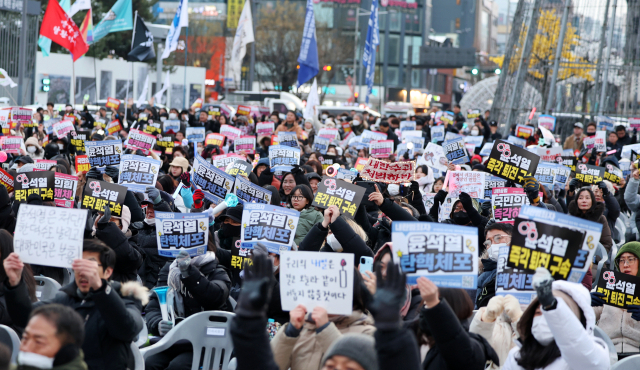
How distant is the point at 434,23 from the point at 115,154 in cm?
9468

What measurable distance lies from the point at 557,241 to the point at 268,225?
2810mm

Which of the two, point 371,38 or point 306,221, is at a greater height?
point 371,38

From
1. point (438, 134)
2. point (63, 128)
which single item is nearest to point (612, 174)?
point (438, 134)

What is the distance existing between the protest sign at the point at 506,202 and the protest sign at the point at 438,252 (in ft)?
13.2

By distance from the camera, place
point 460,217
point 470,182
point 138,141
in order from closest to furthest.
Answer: point 460,217 < point 470,182 < point 138,141

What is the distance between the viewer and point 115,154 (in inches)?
454

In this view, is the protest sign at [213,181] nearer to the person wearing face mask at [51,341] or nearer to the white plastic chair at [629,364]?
the white plastic chair at [629,364]

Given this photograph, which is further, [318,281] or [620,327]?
[620,327]

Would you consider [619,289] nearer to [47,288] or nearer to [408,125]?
[47,288]

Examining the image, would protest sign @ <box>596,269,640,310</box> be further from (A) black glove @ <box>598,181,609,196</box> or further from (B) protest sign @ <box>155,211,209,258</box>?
(A) black glove @ <box>598,181,609,196</box>

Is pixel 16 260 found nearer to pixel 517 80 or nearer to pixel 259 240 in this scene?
pixel 259 240

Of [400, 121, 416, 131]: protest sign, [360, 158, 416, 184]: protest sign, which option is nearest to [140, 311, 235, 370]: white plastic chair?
[360, 158, 416, 184]: protest sign

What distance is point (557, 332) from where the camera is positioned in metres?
3.57

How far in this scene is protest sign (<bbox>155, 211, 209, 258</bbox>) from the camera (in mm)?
6465
